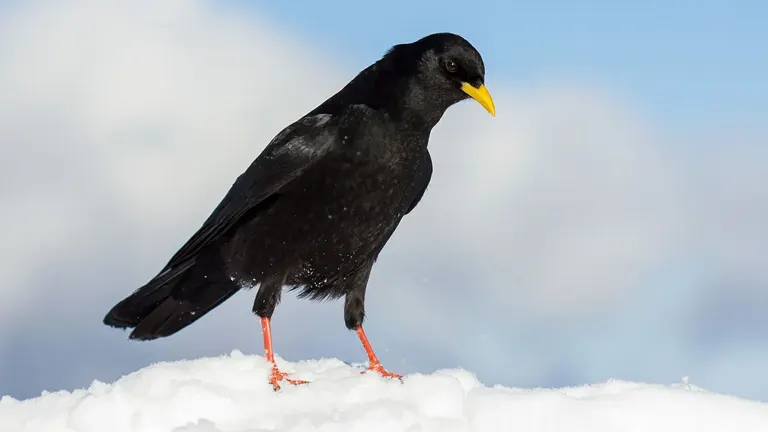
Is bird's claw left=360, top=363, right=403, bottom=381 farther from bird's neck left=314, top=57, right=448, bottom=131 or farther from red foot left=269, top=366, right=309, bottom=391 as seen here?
bird's neck left=314, top=57, right=448, bottom=131

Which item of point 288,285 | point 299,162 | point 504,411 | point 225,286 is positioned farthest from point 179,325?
point 504,411

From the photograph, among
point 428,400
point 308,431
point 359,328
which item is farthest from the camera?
point 359,328

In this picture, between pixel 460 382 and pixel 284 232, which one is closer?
pixel 460 382

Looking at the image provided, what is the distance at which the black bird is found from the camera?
766cm

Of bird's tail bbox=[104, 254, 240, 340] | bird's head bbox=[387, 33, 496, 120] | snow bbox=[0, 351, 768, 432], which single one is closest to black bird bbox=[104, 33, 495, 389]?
bird's head bbox=[387, 33, 496, 120]

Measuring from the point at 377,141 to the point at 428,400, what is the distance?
2154mm

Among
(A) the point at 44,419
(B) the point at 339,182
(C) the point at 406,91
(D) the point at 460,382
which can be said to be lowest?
(A) the point at 44,419

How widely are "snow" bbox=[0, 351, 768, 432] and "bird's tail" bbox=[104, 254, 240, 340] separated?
167cm

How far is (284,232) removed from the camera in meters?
7.76

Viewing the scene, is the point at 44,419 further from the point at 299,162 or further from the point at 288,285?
the point at 299,162

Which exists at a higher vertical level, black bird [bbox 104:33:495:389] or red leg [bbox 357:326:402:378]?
black bird [bbox 104:33:495:389]

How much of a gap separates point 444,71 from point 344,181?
119 centimetres

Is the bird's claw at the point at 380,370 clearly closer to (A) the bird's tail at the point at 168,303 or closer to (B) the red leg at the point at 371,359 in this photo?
(B) the red leg at the point at 371,359

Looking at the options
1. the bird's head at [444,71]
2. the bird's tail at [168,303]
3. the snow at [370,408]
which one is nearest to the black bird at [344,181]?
the bird's head at [444,71]
